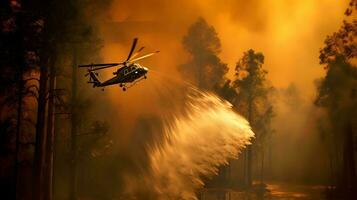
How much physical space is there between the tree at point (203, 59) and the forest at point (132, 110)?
0.42ft

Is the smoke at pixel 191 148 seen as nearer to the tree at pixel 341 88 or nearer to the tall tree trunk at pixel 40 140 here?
the tree at pixel 341 88

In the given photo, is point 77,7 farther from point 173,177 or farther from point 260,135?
point 260,135

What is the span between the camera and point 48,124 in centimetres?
1953

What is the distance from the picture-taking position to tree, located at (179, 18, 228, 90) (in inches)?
1993

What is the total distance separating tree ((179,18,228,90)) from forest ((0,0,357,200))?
0.42 ft

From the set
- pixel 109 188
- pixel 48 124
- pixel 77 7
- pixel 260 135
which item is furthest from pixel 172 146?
pixel 260 135

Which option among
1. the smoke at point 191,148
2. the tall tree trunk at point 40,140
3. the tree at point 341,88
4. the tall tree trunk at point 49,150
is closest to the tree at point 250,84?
the tree at point 341,88

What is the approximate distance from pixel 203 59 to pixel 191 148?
79.7 feet

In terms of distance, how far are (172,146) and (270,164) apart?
4131cm

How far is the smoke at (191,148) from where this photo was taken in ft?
92.7

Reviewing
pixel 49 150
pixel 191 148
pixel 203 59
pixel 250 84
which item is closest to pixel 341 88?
pixel 191 148

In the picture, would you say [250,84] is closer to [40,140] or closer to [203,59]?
[203,59]

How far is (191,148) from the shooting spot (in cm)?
2856

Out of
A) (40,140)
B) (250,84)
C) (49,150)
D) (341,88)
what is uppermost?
(250,84)
